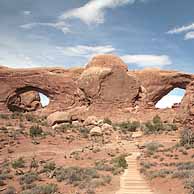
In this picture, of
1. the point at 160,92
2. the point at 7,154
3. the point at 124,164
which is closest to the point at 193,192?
the point at 124,164

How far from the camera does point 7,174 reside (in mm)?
15172

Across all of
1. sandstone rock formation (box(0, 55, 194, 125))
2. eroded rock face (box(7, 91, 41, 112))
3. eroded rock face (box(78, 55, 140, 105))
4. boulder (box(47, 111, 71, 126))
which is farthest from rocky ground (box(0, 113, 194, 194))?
eroded rock face (box(7, 91, 41, 112))

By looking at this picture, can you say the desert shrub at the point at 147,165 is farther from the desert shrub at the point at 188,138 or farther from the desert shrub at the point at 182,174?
the desert shrub at the point at 188,138

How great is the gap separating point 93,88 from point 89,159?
22.0m

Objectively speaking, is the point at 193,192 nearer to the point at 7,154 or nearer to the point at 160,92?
the point at 7,154

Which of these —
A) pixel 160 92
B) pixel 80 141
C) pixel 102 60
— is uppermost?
pixel 102 60

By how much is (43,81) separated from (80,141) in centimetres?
2440

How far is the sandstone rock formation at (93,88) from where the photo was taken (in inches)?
1607

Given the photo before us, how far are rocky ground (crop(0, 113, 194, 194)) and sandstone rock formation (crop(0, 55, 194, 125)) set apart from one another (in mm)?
4956

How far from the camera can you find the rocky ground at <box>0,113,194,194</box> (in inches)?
490

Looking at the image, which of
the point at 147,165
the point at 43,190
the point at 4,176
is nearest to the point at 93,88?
the point at 147,165

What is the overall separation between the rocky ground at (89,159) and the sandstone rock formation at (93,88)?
16.3 feet

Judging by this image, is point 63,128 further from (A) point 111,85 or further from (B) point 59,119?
(A) point 111,85

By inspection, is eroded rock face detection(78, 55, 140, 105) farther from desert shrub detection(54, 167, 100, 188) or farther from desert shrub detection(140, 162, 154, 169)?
desert shrub detection(54, 167, 100, 188)
